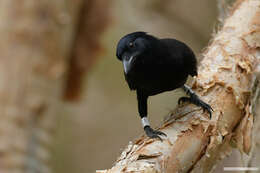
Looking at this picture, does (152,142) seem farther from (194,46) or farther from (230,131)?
(194,46)

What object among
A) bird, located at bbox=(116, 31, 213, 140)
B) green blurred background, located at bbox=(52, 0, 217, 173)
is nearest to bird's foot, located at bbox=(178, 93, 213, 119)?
bird, located at bbox=(116, 31, 213, 140)

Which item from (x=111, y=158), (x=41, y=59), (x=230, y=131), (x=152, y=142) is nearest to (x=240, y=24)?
(x=230, y=131)

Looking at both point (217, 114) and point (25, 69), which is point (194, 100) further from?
point (25, 69)

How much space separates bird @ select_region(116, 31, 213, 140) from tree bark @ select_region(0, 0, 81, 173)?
2963 millimetres

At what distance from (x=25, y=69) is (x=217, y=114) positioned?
3558 millimetres

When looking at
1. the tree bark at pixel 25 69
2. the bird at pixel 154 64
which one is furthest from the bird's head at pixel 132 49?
the tree bark at pixel 25 69

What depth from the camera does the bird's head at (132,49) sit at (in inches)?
104

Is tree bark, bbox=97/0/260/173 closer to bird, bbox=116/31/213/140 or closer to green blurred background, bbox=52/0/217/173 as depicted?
bird, bbox=116/31/213/140

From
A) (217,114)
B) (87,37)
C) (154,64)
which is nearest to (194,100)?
(217,114)

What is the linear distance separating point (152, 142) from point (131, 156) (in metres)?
0.18

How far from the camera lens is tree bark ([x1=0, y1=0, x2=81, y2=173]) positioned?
18.2 feet

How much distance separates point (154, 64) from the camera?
2727 mm

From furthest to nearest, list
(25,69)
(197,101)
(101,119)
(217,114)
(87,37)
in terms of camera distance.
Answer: (101,119)
(87,37)
(25,69)
(197,101)
(217,114)

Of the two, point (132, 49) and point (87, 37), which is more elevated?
point (87, 37)
